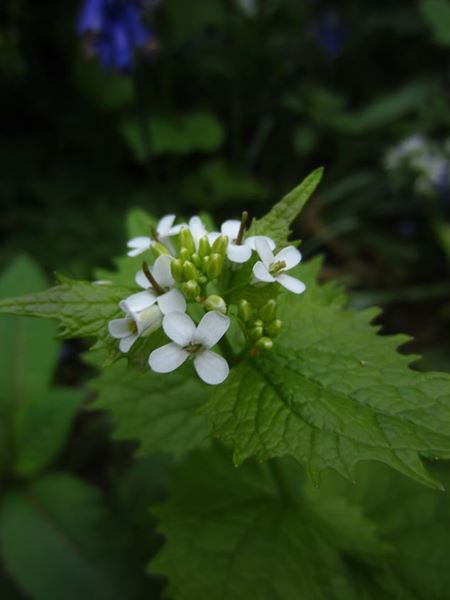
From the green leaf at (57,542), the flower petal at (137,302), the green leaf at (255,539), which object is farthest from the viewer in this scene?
the green leaf at (57,542)

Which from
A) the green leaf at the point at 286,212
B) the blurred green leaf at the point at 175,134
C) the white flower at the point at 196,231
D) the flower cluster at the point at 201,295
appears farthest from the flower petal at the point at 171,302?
the blurred green leaf at the point at 175,134

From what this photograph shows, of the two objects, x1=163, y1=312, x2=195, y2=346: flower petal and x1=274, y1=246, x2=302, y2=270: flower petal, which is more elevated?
x1=274, y1=246, x2=302, y2=270: flower petal

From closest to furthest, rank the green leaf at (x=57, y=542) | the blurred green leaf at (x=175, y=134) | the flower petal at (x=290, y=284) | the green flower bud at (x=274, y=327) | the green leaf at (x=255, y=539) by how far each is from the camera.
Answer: the flower petal at (x=290, y=284) → the green flower bud at (x=274, y=327) → the green leaf at (x=255, y=539) → the green leaf at (x=57, y=542) → the blurred green leaf at (x=175, y=134)

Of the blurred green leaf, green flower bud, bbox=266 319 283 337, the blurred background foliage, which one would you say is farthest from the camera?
the blurred green leaf

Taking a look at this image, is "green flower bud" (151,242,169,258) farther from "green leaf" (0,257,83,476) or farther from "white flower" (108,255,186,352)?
"green leaf" (0,257,83,476)

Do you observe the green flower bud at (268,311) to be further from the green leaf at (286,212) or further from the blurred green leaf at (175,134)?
the blurred green leaf at (175,134)

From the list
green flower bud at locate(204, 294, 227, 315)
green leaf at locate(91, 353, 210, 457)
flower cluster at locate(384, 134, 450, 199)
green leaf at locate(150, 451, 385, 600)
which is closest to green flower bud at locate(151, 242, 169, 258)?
green flower bud at locate(204, 294, 227, 315)
